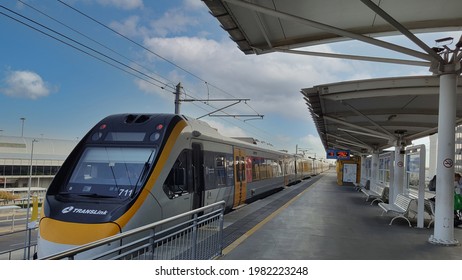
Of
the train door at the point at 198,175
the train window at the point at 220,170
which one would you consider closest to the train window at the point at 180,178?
the train door at the point at 198,175

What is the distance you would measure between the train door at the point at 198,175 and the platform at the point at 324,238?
2.91 feet

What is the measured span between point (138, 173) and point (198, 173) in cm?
231

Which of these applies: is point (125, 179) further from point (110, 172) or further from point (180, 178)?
point (180, 178)

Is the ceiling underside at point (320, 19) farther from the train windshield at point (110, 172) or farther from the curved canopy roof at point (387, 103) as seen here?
the train windshield at point (110, 172)

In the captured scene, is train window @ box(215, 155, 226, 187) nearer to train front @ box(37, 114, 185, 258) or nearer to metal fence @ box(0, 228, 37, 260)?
train front @ box(37, 114, 185, 258)

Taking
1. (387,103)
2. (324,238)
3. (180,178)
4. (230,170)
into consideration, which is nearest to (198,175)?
(180,178)

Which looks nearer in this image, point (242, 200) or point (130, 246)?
point (130, 246)

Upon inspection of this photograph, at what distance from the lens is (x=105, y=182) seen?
23.3 ft

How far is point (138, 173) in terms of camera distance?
716 centimetres

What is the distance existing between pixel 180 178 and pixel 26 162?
164 ft

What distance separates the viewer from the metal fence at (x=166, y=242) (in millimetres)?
3750

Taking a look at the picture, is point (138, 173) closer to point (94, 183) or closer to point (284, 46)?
point (94, 183)

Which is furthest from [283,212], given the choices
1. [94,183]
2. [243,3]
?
[243,3]

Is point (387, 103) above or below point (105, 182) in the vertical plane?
above
